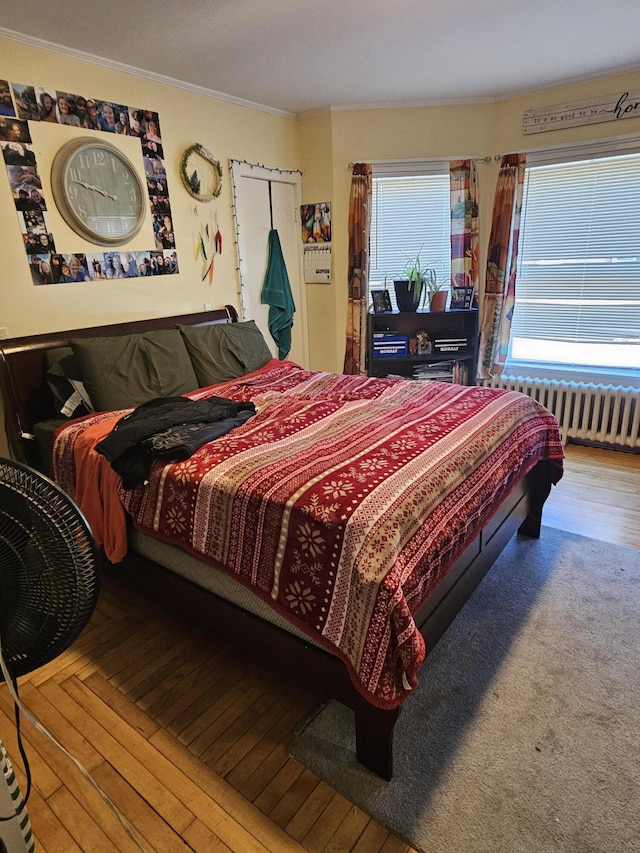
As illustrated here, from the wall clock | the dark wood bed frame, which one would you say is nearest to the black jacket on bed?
the dark wood bed frame

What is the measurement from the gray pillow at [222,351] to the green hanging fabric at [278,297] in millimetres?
802

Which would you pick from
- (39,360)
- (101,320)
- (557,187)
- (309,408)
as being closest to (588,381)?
(557,187)

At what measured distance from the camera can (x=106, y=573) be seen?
2328 mm

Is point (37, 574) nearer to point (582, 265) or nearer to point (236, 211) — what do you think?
point (236, 211)

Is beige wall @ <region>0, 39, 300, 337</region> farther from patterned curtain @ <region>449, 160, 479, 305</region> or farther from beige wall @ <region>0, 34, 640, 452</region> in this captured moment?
patterned curtain @ <region>449, 160, 479, 305</region>

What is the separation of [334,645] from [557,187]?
144 inches

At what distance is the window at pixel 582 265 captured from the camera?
343 cm

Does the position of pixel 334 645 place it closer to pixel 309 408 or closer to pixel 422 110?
pixel 309 408

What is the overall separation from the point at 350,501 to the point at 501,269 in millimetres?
3090

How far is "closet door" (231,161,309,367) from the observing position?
12.2 ft

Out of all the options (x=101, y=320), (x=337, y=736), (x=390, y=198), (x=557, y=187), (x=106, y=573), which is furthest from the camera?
(x=390, y=198)

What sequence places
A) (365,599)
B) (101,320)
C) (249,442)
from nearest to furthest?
(365,599) < (249,442) < (101,320)

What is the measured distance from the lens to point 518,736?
1.57 meters

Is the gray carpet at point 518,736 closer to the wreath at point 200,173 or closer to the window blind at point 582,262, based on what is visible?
the window blind at point 582,262
